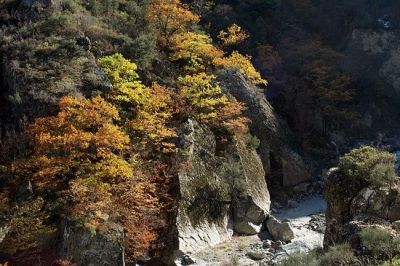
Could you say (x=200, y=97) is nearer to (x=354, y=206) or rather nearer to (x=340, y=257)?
(x=354, y=206)

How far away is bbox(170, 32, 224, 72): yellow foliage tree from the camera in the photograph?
106ft

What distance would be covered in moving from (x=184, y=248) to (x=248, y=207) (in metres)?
5.81

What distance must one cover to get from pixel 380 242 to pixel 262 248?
46.1 ft

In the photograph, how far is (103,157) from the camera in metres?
20.1

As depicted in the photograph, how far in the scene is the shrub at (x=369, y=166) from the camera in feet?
49.8

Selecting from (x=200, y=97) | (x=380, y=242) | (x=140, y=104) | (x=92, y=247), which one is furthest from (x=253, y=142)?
(x=380, y=242)

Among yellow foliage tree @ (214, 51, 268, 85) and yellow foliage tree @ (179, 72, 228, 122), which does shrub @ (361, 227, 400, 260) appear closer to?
yellow foliage tree @ (179, 72, 228, 122)

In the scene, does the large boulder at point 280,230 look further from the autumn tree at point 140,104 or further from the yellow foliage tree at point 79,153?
the yellow foliage tree at point 79,153

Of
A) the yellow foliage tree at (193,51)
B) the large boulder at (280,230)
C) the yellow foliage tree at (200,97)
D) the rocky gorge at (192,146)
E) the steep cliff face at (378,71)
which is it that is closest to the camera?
the rocky gorge at (192,146)

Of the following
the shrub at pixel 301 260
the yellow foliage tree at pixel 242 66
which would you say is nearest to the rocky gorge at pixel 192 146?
the shrub at pixel 301 260

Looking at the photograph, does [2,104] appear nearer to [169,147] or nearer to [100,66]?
[100,66]

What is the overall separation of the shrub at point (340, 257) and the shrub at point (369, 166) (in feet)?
17.2

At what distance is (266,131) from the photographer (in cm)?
3419

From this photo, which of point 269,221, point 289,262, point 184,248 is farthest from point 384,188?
point 269,221
